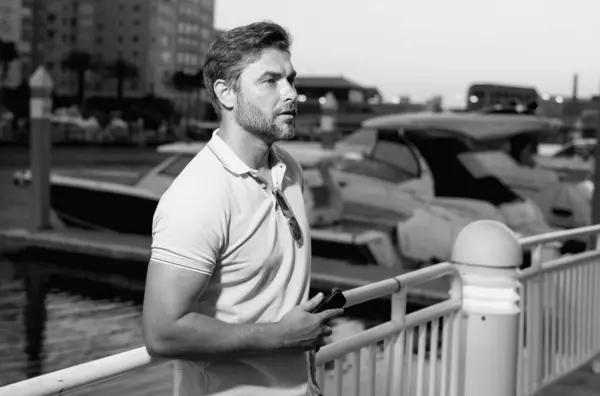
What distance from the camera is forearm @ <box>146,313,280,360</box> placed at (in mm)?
1596

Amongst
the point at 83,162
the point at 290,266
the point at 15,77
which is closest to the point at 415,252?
the point at 290,266

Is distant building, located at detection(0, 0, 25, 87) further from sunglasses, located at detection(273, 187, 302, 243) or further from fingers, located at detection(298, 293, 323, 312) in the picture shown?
fingers, located at detection(298, 293, 323, 312)

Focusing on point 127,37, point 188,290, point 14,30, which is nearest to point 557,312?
point 188,290

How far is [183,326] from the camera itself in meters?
1.59

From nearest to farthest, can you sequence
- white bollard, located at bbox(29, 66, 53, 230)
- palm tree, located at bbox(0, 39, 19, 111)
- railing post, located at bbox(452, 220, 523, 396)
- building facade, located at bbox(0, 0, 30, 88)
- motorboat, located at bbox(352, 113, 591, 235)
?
railing post, located at bbox(452, 220, 523, 396) → motorboat, located at bbox(352, 113, 591, 235) → white bollard, located at bbox(29, 66, 53, 230) → palm tree, located at bbox(0, 39, 19, 111) → building facade, located at bbox(0, 0, 30, 88)

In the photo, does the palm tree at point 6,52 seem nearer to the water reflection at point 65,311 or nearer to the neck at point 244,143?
the water reflection at point 65,311

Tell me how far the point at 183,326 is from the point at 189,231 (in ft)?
0.59

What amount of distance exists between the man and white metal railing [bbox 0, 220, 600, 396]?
25 cm

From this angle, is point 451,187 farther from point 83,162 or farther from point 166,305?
point 83,162

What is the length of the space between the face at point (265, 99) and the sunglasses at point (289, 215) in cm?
12

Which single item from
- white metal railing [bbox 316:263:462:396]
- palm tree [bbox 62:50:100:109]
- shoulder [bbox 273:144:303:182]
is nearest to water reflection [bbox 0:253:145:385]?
white metal railing [bbox 316:263:462:396]

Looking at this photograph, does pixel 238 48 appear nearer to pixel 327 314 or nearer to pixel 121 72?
pixel 327 314

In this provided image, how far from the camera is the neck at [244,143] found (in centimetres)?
177

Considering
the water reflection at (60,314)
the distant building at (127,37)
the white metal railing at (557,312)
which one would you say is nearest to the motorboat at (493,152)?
the water reflection at (60,314)
